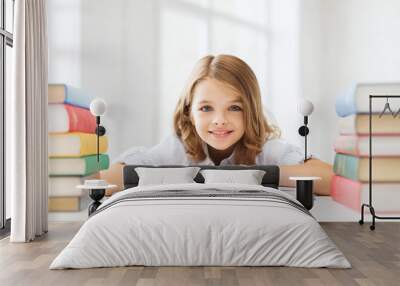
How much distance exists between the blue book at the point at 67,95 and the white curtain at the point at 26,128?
2.31 feet

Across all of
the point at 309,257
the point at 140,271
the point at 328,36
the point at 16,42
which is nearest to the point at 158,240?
the point at 140,271

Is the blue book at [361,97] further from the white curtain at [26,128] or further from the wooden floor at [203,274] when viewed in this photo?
the white curtain at [26,128]

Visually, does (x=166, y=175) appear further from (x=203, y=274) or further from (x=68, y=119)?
(x=203, y=274)

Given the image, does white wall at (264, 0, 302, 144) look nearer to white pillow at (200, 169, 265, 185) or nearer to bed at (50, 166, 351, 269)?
white pillow at (200, 169, 265, 185)

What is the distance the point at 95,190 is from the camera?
6832mm

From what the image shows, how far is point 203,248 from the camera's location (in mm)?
4699

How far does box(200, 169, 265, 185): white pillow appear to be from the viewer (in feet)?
21.6

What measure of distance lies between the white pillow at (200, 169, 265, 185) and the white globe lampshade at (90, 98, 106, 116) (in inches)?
57.4

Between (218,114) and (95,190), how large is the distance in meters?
1.62

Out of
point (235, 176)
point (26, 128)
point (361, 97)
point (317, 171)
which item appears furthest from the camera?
point (317, 171)

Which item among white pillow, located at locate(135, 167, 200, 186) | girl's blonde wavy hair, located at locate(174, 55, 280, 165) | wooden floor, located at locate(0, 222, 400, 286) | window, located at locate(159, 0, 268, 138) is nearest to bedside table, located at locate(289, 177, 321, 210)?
girl's blonde wavy hair, located at locate(174, 55, 280, 165)

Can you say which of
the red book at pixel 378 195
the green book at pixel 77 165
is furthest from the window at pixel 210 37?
the red book at pixel 378 195

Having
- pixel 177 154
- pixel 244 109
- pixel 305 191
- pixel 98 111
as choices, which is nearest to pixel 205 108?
pixel 244 109

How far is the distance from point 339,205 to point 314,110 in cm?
114
